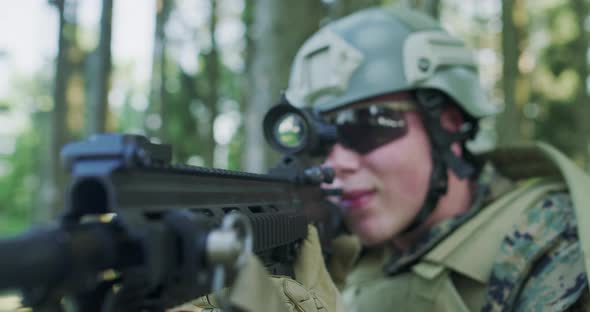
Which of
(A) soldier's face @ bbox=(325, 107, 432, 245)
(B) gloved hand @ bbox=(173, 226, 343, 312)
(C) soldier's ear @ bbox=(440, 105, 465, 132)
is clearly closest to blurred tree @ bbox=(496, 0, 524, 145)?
(C) soldier's ear @ bbox=(440, 105, 465, 132)

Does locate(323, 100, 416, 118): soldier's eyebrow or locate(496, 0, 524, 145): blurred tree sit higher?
locate(496, 0, 524, 145): blurred tree

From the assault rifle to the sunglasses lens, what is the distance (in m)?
1.62

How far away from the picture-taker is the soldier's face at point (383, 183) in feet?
9.65

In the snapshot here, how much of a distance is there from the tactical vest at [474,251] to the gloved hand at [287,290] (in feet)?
3.14

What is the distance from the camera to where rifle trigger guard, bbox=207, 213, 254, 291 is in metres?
1.10

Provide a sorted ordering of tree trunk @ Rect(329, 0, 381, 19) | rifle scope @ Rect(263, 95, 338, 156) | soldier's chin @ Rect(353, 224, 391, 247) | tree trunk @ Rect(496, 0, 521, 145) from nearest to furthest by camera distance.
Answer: rifle scope @ Rect(263, 95, 338, 156) < soldier's chin @ Rect(353, 224, 391, 247) < tree trunk @ Rect(329, 0, 381, 19) < tree trunk @ Rect(496, 0, 521, 145)

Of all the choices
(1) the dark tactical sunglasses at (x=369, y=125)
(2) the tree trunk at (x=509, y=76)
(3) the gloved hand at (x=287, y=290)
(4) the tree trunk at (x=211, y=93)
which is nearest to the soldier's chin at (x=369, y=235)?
(1) the dark tactical sunglasses at (x=369, y=125)

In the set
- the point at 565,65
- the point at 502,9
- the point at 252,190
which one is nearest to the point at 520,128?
the point at 502,9

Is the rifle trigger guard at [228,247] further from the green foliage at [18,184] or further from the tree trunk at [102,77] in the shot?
the green foliage at [18,184]

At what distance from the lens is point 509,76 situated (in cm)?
850

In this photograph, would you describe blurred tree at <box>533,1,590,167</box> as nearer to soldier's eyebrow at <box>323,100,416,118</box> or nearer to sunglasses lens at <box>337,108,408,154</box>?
soldier's eyebrow at <box>323,100,416,118</box>

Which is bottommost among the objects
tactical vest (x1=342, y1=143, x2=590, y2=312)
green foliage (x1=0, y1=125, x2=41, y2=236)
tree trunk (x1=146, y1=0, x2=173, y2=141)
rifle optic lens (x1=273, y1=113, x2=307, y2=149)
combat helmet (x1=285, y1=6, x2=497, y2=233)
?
green foliage (x1=0, y1=125, x2=41, y2=236)

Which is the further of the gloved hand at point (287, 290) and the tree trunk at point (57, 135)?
the tree trunk at point (57, 135)

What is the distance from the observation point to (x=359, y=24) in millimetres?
3254
